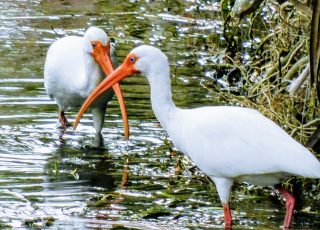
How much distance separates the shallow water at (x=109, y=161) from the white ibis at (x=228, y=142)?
0.45 metres

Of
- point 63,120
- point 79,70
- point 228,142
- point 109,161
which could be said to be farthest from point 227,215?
point 79,70

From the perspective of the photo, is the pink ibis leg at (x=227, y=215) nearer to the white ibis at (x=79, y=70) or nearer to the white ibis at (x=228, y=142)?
the white ibis at (x=228, y=142)

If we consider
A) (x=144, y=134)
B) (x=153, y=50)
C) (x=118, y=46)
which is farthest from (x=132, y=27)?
(x=153, y=50)

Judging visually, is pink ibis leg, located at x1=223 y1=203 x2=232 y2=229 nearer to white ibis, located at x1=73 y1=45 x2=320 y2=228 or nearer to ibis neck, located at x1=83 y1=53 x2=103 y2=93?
white ibis, located at x1=73 y1=45 x2=320 y2=228

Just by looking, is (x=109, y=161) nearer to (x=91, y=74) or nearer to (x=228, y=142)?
(x=91, y=74)

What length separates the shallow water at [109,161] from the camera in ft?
27.4

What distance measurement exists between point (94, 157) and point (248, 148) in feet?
8.73

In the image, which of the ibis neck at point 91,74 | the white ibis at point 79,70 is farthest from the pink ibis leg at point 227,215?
the ibis neck at point 91,74

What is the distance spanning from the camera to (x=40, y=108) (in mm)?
11844

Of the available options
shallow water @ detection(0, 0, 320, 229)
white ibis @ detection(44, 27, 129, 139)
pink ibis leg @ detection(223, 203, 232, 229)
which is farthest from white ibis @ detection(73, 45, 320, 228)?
white ibis @ detection(44, 27, 129, 139)

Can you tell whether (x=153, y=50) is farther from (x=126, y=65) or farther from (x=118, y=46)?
(x=118, y=46)

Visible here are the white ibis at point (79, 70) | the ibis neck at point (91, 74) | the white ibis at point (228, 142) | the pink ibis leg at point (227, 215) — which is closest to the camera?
the white ibis at point (228, 142)

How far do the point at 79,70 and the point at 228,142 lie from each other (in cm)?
375

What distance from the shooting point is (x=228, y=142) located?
793cm
